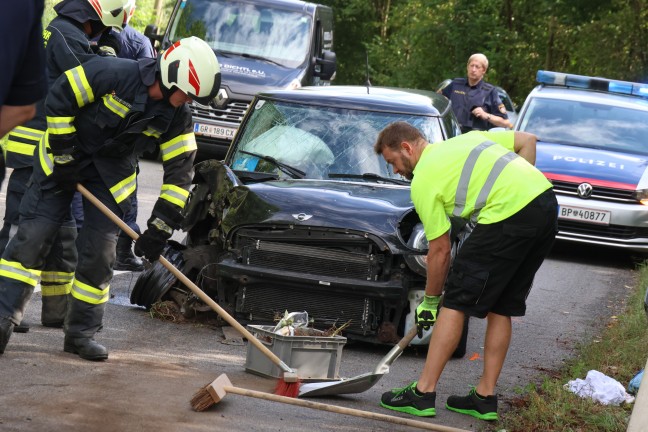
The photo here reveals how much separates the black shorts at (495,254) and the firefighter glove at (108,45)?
2.83m

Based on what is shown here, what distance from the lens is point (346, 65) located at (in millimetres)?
38875

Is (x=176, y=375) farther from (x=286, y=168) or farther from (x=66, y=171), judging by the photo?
(x=286, y=168)

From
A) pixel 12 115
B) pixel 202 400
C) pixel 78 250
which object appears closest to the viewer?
pixel 12 115

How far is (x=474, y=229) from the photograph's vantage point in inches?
247

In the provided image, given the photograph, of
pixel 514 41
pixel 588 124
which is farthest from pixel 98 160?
pixel 514 41

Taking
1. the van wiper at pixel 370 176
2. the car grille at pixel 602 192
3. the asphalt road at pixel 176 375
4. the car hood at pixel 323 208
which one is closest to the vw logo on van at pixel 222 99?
the car grille at pixel 602 192

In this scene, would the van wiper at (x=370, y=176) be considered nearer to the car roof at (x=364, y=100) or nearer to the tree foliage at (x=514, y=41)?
the car roof at (x=364, y=100)

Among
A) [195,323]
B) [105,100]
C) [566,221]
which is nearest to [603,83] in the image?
[566,221]

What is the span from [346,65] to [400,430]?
3351 cm

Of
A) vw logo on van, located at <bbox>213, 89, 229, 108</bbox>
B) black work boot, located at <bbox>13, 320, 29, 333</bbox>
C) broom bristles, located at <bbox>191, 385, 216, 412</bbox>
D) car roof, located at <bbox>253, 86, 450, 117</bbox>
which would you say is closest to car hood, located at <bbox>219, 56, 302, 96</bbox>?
vw logo on van, located at <bbox>213, 89, 229, 108</bbox>

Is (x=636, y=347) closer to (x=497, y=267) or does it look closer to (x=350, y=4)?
(x=497, y=267)

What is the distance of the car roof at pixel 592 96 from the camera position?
14242 mm

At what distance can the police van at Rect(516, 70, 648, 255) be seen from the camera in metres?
12.5

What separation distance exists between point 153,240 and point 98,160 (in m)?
0.54
